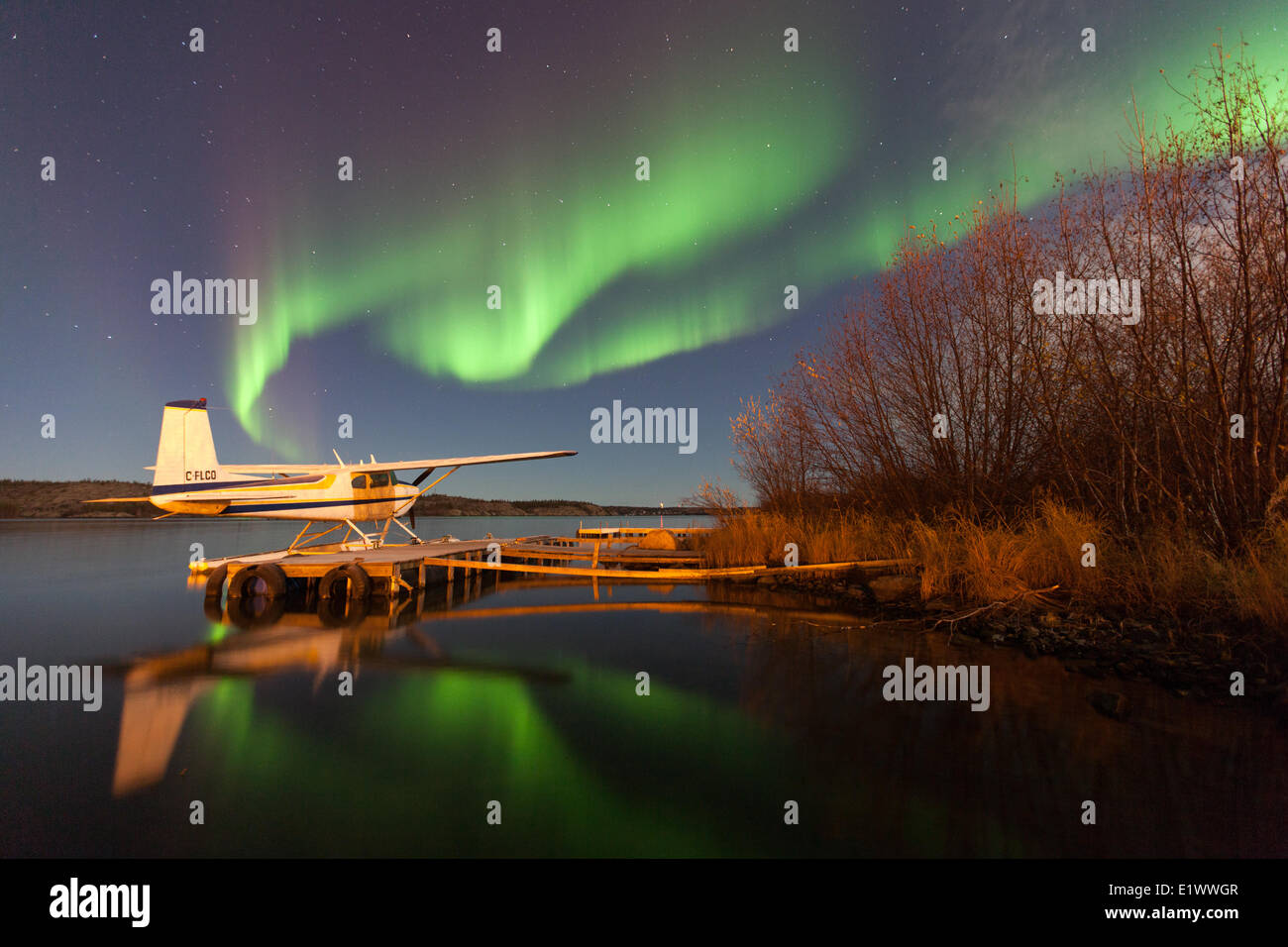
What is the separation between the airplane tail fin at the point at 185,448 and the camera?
11922 mm

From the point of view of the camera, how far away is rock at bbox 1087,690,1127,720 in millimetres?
4285

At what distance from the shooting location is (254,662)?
6.53 m

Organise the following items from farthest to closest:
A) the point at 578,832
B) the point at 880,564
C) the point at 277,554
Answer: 1. the point at 277,554
2. the point at 880,564
3. the point at 578,832

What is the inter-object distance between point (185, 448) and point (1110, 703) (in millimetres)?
16996

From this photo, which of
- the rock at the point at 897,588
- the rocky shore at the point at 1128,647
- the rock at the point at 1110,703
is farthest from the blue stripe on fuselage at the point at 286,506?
the rock at the point at 1110,703

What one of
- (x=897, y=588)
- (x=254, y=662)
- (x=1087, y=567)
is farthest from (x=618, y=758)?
(x=897, y=588)

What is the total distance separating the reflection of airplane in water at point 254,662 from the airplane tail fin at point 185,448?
4109mm

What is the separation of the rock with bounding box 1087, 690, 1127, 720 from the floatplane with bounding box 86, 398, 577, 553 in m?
10.7

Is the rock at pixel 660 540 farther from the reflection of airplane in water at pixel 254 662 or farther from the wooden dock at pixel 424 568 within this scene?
the reflection of airplane in water at pixel 254 662

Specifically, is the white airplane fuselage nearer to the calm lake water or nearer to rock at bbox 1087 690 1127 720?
the calm lake water

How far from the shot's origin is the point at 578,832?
300 centimetres
